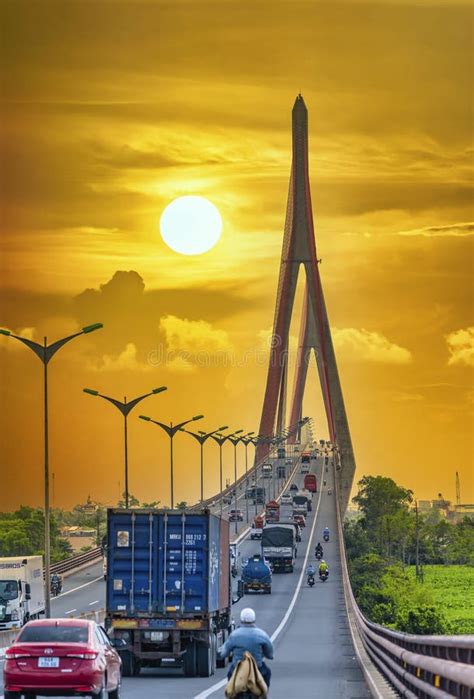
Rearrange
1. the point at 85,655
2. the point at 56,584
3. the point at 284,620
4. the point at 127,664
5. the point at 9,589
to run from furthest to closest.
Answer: the point at 56,584
the point at 284,620
the point at 9,589
the point at 127,664
the point at 85,655

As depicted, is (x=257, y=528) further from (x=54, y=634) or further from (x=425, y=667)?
(x=425, y=667)

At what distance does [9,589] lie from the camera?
5906cm

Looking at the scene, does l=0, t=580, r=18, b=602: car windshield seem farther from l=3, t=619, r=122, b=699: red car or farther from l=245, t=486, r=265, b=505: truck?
l=245, t=486, r=265, b=505: truck

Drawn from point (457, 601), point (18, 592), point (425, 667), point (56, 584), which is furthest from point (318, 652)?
point (457, 601)

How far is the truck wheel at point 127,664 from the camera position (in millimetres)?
38969

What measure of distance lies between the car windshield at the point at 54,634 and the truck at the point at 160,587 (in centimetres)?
1228

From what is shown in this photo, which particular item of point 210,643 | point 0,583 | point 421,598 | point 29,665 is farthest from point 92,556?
point 29,665

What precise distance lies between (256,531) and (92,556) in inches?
994

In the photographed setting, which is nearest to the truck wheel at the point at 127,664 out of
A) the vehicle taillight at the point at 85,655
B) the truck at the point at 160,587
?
the truck at the point at 160,587

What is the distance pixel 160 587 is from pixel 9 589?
850 inches

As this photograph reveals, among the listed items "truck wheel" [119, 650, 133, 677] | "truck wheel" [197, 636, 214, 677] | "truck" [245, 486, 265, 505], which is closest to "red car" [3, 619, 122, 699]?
"truck wheel" [197, 636, 214, 677]

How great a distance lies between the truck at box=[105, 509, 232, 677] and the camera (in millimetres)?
38531

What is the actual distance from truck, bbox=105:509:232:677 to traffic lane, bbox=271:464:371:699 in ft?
7.82

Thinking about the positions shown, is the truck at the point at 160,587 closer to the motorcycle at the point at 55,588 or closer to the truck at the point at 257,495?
the motorcycle at the point at 55,588
